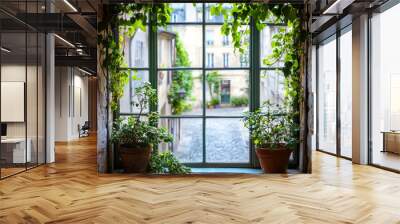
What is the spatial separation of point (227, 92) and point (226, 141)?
982 mm

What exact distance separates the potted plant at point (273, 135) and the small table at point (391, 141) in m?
1.56

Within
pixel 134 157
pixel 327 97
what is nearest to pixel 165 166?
pixel 134 157

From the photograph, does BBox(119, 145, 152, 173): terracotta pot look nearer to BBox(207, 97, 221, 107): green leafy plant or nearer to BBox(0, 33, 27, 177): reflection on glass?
BBox(0, 33, 27, 177): reflection on glass

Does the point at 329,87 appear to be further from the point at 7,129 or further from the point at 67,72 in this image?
the point at 67,72

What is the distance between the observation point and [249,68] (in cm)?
781

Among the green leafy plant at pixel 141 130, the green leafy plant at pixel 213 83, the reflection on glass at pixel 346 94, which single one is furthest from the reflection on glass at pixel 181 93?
the reflection on glass at pixel 346 94

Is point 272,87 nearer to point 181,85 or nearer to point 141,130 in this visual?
point 181,85

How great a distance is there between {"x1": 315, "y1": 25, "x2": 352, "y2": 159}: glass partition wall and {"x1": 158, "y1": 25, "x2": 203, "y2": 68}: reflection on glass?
125 inches

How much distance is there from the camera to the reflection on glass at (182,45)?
784cm

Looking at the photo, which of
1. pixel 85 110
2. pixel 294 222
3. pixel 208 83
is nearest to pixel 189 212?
pixel 294 222

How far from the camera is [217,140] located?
310 inches

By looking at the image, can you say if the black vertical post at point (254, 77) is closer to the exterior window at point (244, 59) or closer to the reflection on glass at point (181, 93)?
the exterior window at point (244, 59)

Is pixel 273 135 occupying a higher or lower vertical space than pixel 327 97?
lower

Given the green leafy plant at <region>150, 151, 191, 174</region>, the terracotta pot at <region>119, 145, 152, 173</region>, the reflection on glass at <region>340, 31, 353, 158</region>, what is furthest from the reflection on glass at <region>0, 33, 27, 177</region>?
the reflection on glass at <region>340, 31, 353, 158</region>
